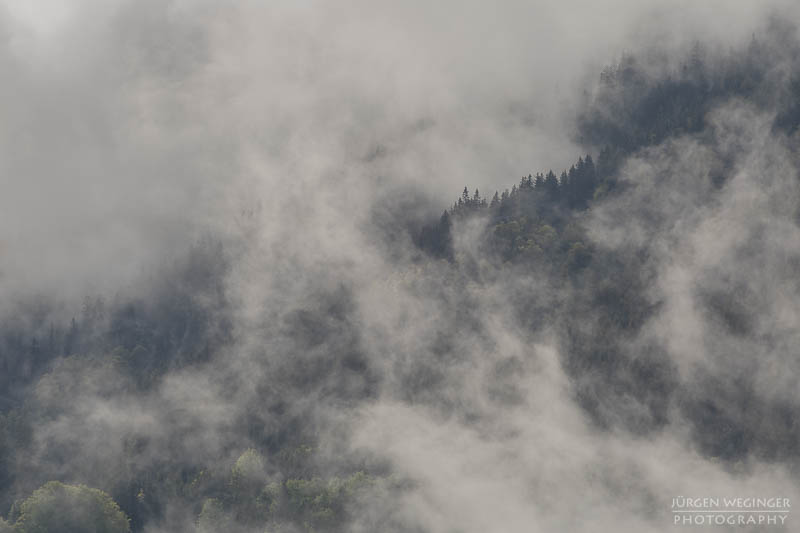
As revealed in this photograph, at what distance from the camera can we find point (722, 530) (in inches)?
7849

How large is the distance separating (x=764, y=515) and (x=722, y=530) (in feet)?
27.5

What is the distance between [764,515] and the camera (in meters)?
199
